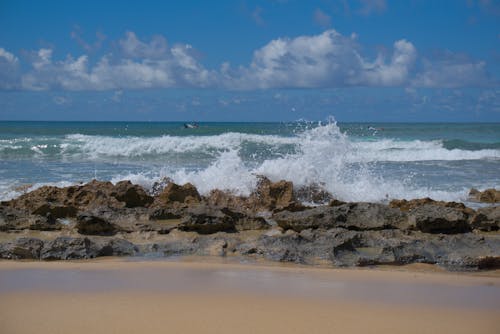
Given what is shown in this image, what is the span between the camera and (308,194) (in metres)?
9.27

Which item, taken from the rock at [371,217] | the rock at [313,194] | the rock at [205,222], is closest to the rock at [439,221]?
the rock at [371,217]

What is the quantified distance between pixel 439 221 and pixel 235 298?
318 centimetres

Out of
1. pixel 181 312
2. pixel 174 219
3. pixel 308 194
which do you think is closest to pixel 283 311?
pixel 181 312

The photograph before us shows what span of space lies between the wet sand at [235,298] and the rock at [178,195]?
272 cm

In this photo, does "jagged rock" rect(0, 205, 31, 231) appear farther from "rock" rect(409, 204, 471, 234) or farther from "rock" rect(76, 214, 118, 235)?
"rock" rect(409, 204, 471, 234)

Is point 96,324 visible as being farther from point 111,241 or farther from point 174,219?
point 174,219

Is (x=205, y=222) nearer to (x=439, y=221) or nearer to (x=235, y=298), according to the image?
(x=235, y=298)

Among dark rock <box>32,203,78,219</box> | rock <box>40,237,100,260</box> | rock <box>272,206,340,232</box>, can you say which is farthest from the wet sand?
dark rock <box>32,203,78,219</box>

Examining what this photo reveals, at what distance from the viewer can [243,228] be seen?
6926 millimetres

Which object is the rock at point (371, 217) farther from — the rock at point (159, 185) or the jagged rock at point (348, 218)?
the rock at point (159, 185)

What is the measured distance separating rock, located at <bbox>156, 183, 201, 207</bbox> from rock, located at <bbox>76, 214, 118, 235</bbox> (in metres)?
1.47

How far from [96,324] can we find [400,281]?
249 centimetres

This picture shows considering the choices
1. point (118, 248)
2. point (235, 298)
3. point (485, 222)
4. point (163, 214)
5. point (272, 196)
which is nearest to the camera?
point (235, 298)

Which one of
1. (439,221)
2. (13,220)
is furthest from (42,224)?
(439,221)
